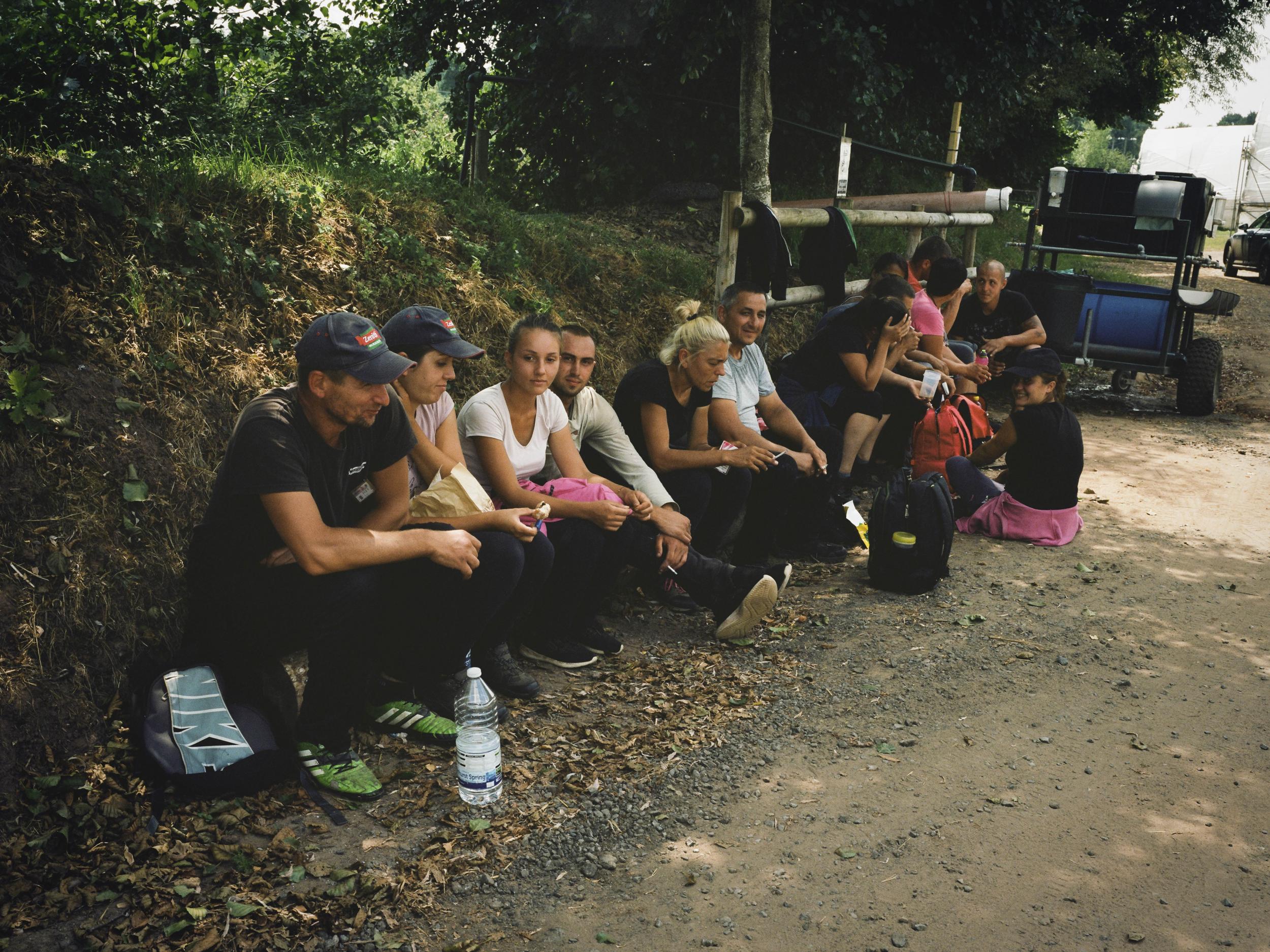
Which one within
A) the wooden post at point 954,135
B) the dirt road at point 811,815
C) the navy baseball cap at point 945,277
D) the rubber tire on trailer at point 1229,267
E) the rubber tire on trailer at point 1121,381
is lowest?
the dirt road at point 811,815

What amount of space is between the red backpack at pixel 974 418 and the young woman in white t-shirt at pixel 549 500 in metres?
3.74

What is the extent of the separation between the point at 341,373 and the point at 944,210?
8.84 metres

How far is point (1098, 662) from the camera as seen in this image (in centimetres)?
478

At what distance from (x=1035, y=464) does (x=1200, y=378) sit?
16.1 feet

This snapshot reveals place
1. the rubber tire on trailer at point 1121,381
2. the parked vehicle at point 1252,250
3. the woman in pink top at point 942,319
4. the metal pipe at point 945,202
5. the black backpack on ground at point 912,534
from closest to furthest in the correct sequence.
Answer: the black backpack on ground at point 912,534
the woman in pink top at point 942,319
the metal pipe at point 945,202
the rubber tire on trailer at point 1121,381
the parked vehicle at point 1252,250

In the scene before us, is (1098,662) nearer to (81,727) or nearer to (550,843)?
(550,843)

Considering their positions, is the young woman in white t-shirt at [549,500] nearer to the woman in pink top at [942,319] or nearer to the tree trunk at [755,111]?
the tree trunk at [755,111]

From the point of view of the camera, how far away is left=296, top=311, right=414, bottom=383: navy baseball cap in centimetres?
341

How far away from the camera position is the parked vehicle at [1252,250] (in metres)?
24.7

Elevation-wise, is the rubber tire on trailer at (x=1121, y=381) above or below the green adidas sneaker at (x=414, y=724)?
above

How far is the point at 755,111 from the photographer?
770 centimetres

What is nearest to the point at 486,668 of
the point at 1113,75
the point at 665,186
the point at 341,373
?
the point at 341,373

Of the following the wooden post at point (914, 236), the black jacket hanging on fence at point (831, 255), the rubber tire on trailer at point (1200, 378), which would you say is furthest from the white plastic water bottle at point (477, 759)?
the rubber tire on trailer at point (1200, 378)

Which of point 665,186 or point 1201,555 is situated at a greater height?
point 665,186
